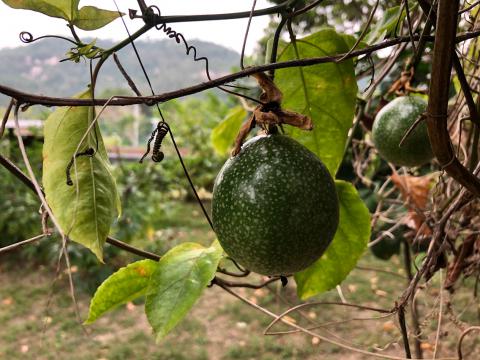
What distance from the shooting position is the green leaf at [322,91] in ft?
2.35

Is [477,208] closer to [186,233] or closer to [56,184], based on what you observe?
[56,184]

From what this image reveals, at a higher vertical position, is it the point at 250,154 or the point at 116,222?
the point at 250,154

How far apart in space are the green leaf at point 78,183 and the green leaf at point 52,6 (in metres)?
0.09

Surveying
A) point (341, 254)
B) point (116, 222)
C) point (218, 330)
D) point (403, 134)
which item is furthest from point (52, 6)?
point (116, 222)

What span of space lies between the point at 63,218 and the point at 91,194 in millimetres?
39

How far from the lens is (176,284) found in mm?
644

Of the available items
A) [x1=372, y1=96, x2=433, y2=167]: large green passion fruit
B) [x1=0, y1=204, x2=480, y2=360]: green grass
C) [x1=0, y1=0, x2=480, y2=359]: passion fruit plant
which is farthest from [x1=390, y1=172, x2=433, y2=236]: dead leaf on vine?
[x1=0, y1=204, x2=480, y2=360]: green grass

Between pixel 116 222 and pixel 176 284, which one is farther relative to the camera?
pixel 116 222

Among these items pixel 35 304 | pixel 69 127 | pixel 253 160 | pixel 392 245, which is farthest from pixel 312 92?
pixel 35 304

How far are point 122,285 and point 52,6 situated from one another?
38cm

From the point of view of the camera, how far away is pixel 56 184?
564 millimetres

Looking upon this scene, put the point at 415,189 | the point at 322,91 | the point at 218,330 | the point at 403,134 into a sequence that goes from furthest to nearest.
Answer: the point at 218,330 < the point at 415,189 < the point at 403,134 < the point at 322,91

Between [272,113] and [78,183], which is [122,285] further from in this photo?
[272,113]

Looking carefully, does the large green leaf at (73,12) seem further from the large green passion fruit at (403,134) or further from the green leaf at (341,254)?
the large green passion fruit at (403,134)
